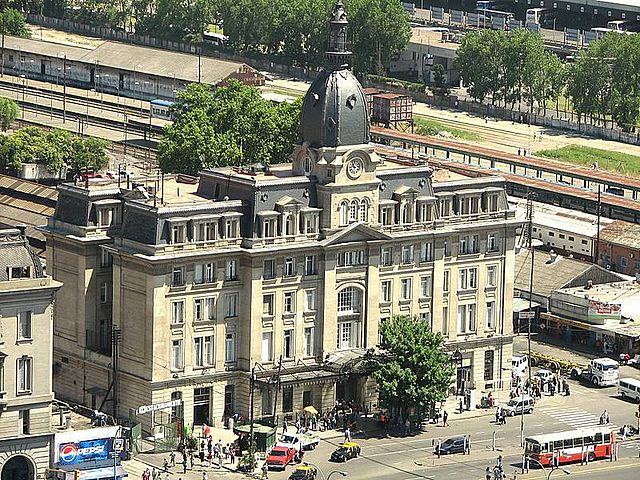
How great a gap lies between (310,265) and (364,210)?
5.86 meters

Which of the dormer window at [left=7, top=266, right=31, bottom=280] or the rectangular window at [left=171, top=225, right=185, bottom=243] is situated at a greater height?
the rectangular window at [left=171, top=225, right=185, bottom=243]

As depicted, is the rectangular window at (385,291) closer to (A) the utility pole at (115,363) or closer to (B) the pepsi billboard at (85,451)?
(A) the utility pole at (115,363)

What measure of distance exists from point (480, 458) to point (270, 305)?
1876 centimetres

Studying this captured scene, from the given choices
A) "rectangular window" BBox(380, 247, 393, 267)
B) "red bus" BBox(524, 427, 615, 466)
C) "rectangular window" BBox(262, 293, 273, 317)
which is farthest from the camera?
"rectangular window" BBox(380, 247, 393, 267)

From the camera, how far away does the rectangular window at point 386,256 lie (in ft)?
566

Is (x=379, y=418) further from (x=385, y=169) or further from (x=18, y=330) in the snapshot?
(x=18, y=330)

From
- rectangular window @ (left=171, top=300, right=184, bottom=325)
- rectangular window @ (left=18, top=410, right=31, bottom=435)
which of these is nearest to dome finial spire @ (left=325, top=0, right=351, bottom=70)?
rectangular window @ (left=171, top=300, right=184, bottom=325)

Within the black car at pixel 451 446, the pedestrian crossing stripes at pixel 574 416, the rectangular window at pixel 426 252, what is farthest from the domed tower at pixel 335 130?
the pedestrian crossing stripes at pixel 574 416

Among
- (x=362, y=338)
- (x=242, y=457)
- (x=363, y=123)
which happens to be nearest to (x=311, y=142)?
(x=363, y=123)

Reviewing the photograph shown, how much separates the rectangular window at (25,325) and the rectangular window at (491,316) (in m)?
41.6

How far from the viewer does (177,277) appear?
16275 cm

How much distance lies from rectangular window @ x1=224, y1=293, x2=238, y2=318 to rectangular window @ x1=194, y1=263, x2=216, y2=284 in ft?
6.41

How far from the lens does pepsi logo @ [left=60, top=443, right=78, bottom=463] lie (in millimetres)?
150250

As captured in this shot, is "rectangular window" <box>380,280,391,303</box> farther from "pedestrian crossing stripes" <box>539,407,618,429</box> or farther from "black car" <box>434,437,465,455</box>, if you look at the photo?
"black car" <box>434,437,465,455</box>
